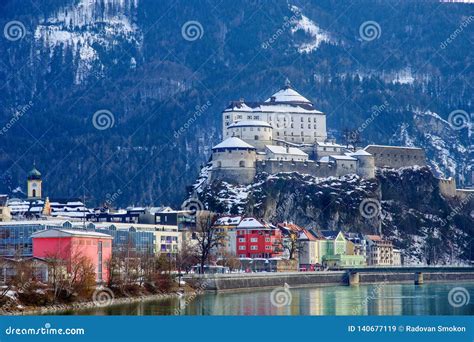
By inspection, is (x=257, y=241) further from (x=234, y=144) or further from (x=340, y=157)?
(x=340, y=157)

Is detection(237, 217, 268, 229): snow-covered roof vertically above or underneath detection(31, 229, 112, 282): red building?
above

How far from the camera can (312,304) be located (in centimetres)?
7694

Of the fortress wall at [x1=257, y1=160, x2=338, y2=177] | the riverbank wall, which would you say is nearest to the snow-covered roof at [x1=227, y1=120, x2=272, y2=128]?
the fortress wall at [x1=257, y1=160, x2=338, y2=177]

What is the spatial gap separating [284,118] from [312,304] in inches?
3104

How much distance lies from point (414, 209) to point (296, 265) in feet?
106

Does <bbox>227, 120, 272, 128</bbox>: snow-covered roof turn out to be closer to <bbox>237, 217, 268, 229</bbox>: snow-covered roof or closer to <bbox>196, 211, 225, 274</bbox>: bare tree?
<bbox>196, 211, 225, 274</bbox>: bare tree

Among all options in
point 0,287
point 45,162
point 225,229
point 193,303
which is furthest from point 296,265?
point 45,162

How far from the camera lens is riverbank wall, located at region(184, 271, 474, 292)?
89562mm

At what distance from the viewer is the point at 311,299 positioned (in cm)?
8275

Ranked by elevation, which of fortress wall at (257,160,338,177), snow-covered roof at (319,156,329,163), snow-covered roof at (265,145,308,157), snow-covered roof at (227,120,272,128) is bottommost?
fortress wall at (257,160,338,177)

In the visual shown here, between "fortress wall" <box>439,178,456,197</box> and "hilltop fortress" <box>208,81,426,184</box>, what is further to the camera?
"fortress wall" <box>439,178,456,197</box>

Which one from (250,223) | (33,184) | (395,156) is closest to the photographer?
(250,223)

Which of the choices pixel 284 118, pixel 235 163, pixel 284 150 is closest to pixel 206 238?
pixel 235 163

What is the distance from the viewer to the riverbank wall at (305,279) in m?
89.6
